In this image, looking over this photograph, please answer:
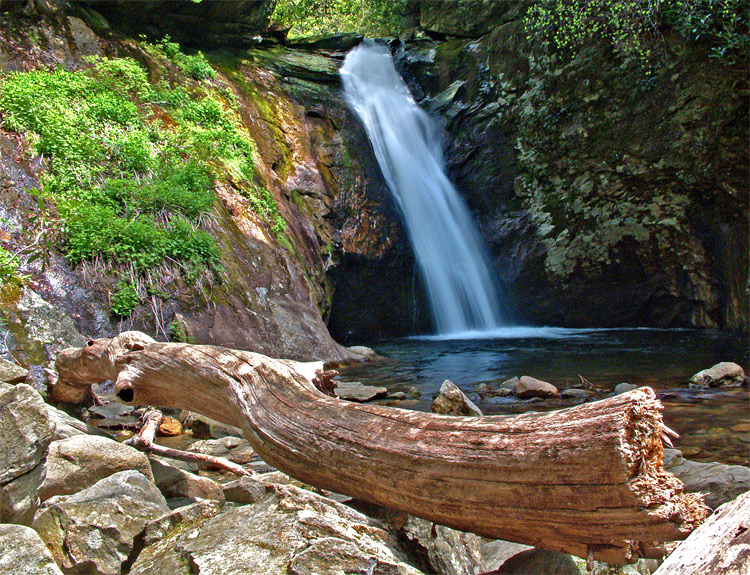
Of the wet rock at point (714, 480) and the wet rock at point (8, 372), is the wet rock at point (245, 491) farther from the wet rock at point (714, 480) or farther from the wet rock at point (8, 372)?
the wet rock at point (714, 480)

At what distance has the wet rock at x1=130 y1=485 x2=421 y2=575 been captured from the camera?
63.9 inches

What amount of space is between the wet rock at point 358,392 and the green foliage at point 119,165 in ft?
8.19

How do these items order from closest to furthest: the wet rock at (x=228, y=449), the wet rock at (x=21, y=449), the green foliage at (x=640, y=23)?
the wet rock at (x=21, y=449) < the wet rock at (x=228, y=449) < the green foliage at (x=640, y=23)

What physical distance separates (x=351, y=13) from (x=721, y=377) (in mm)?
19262

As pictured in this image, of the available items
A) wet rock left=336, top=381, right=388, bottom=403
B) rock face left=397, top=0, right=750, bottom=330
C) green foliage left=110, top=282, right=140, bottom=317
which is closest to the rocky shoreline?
green foliage left=110, top=282, right=140, bottom=317

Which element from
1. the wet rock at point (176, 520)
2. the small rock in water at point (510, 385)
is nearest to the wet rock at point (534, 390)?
the small rock in water at point (510, 385)

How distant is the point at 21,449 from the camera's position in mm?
1781

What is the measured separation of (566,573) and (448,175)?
13201mm

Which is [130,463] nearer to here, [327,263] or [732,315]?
[327,263]

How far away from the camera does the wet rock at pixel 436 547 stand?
1909mm

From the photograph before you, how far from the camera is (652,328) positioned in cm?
1259

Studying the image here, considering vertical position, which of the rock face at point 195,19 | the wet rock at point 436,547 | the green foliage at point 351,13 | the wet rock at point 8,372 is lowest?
the wet rock at point 436,547

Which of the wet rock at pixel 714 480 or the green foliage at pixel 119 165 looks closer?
the wet rock at pixel 714 480

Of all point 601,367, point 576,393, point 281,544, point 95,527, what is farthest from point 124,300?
point 601,367
